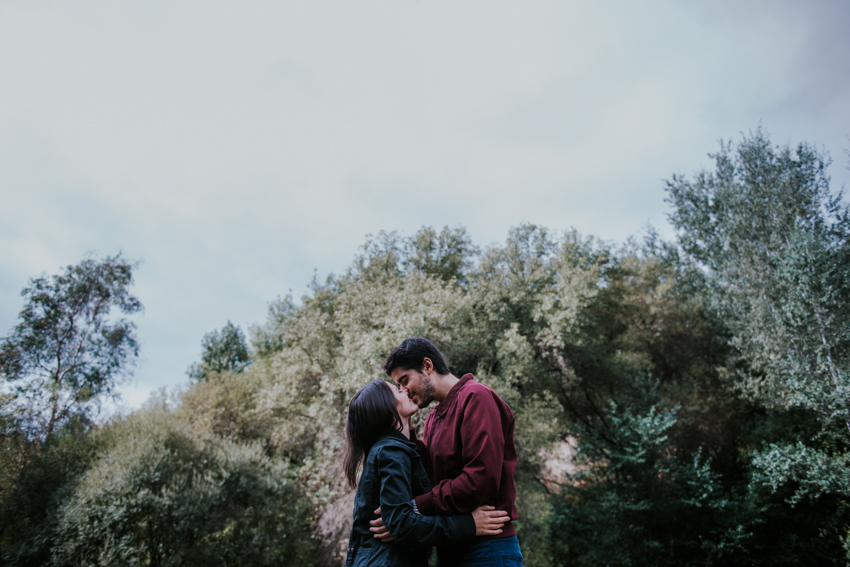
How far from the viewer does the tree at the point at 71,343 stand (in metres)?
12.6

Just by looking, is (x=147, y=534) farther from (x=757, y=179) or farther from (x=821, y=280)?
(x=757, y=179)

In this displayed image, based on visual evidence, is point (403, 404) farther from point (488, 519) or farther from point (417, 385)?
point (488, 519)

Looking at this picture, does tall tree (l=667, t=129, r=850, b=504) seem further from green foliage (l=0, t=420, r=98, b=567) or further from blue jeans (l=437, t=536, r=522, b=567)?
green foliage (l=0, t=420, r=98, b=567)

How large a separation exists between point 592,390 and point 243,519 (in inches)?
482

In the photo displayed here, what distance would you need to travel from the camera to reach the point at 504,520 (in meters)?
2.36

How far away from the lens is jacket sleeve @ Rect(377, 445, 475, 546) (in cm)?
223

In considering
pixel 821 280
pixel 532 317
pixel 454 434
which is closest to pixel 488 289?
pixel 532 317

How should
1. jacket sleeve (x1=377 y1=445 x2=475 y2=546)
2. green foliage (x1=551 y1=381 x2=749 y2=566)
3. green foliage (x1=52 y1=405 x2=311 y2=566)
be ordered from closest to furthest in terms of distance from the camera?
jacket sleeve (x1=377 y1=445 x2=475 y2=546) → green foliage (x1=52 y1=405 x2=311 y2=566) → green foliage (x1=551 y1=381 x2=749 y2=566)

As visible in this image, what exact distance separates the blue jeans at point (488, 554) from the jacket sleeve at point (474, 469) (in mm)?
217

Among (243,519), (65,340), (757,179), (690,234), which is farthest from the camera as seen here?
(690,234)

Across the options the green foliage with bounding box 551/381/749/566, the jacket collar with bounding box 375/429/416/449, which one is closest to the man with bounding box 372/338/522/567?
the jacket collar with bounding box 375/429/416/449

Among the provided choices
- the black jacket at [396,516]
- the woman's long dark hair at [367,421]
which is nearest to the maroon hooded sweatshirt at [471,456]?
the black jacket at [396,516]

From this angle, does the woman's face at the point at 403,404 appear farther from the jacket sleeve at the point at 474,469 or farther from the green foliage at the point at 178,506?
the green foliage at the point at 178,506

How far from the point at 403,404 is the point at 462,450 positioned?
0.47m
